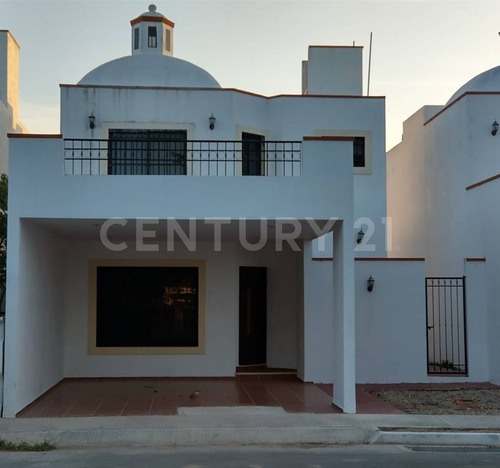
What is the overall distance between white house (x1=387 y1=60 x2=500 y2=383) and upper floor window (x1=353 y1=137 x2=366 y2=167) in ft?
A: 8.45

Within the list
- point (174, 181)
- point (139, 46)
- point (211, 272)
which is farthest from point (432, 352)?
point (139, 46)

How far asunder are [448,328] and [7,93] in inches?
500

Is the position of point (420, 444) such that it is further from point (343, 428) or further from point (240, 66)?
point (240, 66)

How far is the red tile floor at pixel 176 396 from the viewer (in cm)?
1098

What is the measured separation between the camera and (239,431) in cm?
949

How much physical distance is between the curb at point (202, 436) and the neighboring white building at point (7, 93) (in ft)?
30.1

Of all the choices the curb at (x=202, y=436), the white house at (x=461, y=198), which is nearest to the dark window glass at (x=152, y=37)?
the white house at (x=461, y=198)

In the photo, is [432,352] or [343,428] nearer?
[343,428]

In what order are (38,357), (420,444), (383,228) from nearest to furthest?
(420,444) → (38,357) → (383,228)

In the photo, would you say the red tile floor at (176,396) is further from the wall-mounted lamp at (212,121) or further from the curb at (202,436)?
the wall-mounted lamp at (212,121)

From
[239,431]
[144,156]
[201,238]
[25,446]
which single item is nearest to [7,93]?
[144,156]

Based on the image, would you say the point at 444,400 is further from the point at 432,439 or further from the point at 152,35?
the point at 152,35

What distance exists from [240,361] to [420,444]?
20.7ft

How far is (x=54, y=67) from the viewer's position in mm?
15984
